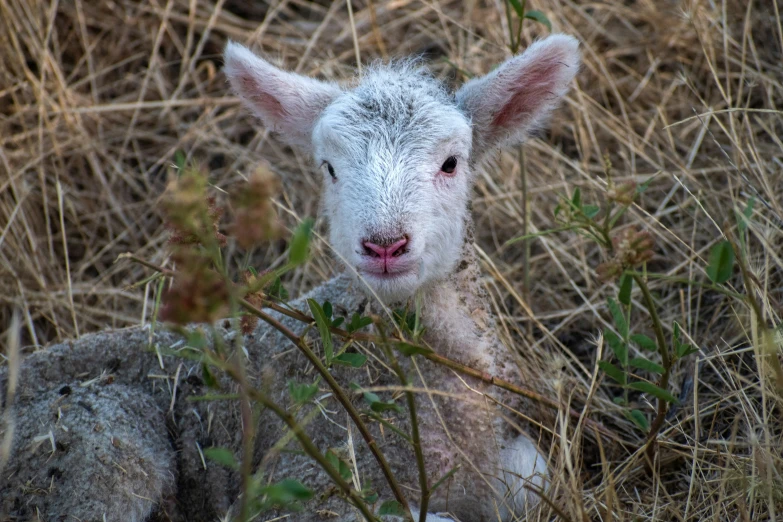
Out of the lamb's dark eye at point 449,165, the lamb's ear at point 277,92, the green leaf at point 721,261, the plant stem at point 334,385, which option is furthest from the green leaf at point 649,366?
the lamb's ear at point 277,92

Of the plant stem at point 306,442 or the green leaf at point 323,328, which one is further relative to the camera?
the green leaf at point 323,328

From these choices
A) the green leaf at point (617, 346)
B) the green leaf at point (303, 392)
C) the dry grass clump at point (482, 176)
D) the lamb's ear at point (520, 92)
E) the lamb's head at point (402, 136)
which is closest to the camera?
the green leaf at point (303, 392)

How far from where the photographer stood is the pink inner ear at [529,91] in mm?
3611

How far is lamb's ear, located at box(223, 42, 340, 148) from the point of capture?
12.6 feet

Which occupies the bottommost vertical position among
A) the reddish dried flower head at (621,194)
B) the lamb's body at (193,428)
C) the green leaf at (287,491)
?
the lamb's body at (193,428)

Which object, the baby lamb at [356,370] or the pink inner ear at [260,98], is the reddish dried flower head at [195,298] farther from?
the pink inner ear at [260,98]

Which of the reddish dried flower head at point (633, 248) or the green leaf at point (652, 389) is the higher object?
the reddish dried flower head at point (633, 248)

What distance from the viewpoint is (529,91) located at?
3762 mm

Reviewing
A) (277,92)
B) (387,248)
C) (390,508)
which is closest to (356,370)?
(387,248)

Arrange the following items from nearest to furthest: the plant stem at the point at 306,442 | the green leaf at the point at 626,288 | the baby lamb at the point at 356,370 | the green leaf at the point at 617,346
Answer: the plant stem at the point at 306,442 → the green leaf at the point at 626,288 → the green leaf at the point at 617,346 → the baby lamb at the point at 356,370

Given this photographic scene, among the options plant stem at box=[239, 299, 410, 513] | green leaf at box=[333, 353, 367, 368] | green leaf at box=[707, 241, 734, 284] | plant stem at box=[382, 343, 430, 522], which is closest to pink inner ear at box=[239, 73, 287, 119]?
plant stem at box=[239, 299, 410, 513]

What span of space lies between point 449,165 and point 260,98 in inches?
44.8

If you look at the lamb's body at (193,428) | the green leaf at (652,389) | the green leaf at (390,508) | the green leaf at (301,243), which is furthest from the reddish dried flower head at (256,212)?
the lamb's body at (193,428)

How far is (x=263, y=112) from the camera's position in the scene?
409 centimetres
